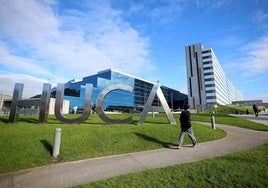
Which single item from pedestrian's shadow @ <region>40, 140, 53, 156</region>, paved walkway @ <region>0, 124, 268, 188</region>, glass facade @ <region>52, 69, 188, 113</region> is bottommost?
paved walkway @ <region>0, 124, 268, 188</region>

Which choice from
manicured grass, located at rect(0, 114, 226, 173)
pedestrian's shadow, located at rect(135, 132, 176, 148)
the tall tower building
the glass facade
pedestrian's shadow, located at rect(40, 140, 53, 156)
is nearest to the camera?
manicured grass, located at rect(0, 114, 226, 173)

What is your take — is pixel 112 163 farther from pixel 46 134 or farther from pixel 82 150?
pixel 46 134

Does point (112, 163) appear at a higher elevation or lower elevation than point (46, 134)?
lower

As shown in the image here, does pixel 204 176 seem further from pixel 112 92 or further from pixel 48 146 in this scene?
pixel 112 92

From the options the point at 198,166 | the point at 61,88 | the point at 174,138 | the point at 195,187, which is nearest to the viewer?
the point at 195,187

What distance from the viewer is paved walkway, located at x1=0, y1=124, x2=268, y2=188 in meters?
4.34

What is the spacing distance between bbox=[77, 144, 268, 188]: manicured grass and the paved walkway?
473mm

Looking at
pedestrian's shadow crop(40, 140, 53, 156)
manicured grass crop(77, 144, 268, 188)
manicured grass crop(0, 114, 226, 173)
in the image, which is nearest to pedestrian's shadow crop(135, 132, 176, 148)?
manicured grass crop(0, 114, 226, 173)

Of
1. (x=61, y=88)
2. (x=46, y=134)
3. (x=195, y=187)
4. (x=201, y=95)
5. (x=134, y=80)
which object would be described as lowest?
(x=195, y=187)

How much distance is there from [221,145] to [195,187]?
15.4 feet

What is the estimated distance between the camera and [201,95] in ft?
279

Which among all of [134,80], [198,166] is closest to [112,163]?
[198,166]

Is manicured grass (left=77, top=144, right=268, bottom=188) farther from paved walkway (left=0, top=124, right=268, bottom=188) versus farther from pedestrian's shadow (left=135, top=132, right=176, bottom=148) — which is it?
pedestrian's shadow (left=135, top=132, right=176, bottom=148)

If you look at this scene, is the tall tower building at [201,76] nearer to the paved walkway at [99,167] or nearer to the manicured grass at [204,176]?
the paved walkway at [99,167]
